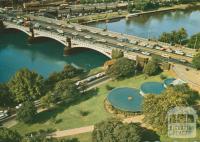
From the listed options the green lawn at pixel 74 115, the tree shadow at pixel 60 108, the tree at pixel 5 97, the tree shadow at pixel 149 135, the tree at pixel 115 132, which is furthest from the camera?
the tree at pixel 5 97

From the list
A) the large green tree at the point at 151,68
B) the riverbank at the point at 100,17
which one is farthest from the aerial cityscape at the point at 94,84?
the riverbank at the point at 100,17

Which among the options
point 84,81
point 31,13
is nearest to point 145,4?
point 31,13

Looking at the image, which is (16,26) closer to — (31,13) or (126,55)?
(31,13)

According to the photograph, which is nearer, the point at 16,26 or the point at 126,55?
the point at 126,55

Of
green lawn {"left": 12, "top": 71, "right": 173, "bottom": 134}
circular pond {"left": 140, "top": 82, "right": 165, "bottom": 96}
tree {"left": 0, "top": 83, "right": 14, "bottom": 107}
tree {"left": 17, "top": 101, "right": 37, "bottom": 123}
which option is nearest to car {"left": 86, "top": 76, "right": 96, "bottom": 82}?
green lawn {"left": 12, "top": 71, "right": 173, "bottom": 134}

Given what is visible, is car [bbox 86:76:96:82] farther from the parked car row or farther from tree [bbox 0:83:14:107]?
tree [bbox 0:83:14:107]

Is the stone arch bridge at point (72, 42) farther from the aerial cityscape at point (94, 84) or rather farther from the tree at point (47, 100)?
the tree at point (47, 100)
